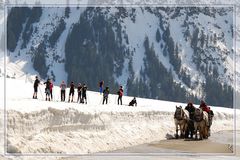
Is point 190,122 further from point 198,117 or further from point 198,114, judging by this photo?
point 198,114

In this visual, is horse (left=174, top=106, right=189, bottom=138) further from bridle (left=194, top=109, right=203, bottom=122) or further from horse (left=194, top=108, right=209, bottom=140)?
bridle (left=194, top=109, right=203, bottom=122)

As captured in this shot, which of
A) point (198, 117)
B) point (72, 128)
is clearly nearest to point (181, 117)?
point (198, 117)

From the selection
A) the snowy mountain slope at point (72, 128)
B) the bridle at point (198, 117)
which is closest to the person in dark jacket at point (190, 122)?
the bridle at point (198, 117)

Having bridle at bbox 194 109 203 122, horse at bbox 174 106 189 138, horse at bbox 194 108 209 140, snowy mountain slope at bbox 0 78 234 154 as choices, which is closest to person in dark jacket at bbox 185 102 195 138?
horse at bbox 174 106 189 138

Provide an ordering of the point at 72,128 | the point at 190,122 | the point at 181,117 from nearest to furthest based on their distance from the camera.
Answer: the point at 72,128 < the point at 181,117 < the point at 190,122

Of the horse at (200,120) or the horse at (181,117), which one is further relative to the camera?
the horse at (181,117)

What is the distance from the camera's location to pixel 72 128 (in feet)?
84.8

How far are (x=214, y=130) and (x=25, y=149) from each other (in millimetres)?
34476

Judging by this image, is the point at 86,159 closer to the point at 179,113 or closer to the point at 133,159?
the point at 133,159

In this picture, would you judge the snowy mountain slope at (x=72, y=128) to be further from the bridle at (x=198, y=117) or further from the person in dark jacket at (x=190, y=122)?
the bridle at (x=198, y=117)

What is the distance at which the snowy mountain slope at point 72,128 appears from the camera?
21.3m

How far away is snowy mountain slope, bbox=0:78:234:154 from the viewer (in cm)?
2128

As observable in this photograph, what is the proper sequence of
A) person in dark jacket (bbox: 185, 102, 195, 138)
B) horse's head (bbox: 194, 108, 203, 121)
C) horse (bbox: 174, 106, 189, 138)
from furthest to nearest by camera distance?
person in dark jacket (bbox: 185, 102, 195, 138)
horse (bbox: 174, 106, 189, 138)
horse's head (bbox: 194, 108, 203, 121)

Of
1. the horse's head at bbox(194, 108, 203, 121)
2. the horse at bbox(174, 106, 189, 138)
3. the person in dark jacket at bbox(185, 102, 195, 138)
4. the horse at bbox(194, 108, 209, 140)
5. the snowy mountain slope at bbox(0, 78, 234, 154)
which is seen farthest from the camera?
the person in dark jacket at bbox(185, 102, 195, 138)
